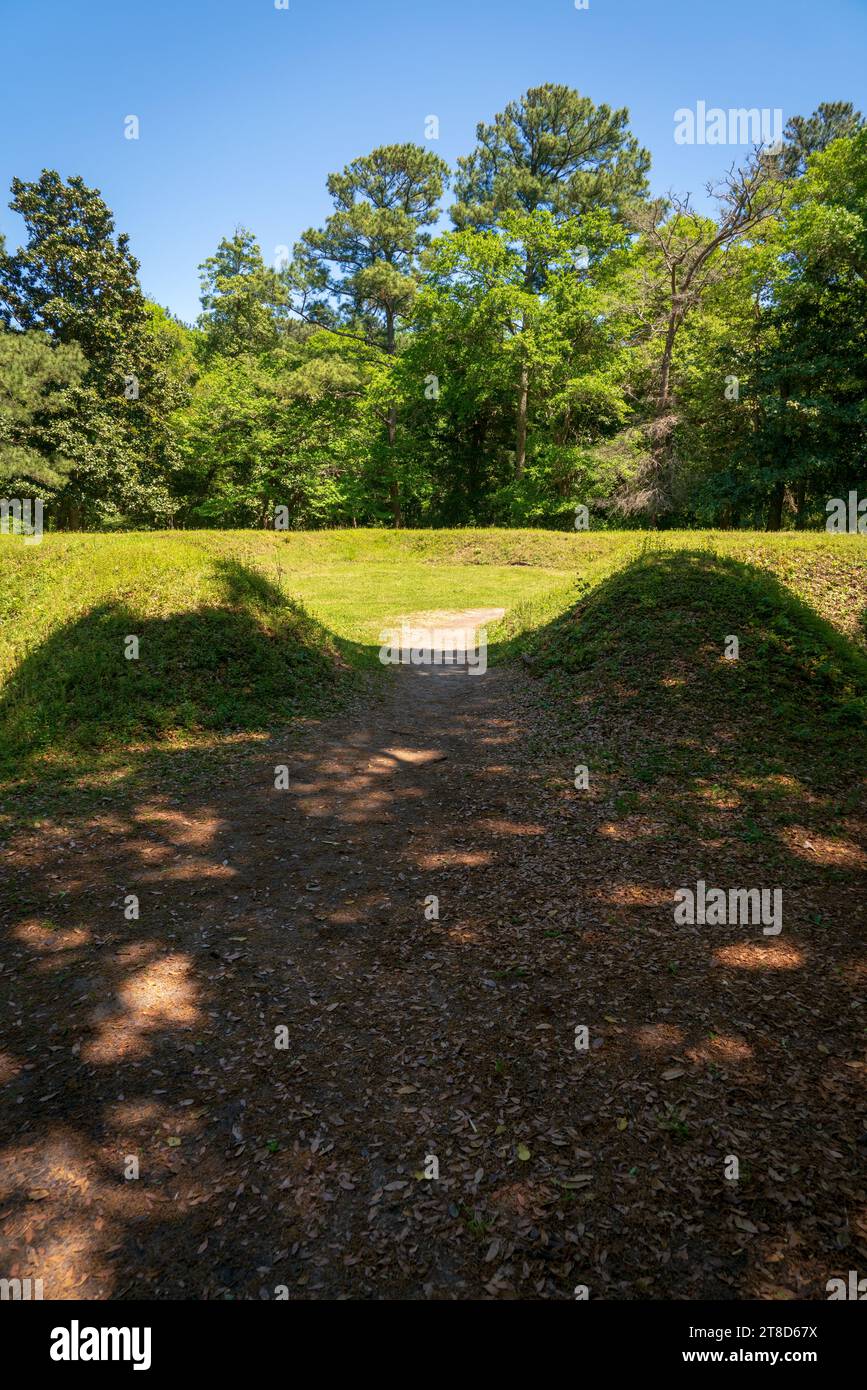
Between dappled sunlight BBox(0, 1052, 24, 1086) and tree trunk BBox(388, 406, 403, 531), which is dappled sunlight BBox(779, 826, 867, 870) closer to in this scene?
dappled sunlight BBox(0, 1052, 24, 1086)

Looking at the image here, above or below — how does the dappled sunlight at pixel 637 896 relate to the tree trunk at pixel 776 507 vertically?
below

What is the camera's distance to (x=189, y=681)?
10.2 m

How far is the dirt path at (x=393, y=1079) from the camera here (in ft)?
9.21

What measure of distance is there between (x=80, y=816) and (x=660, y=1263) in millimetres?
6227

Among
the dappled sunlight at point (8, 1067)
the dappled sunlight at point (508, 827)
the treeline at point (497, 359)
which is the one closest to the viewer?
the dappled sunlight at point (8, 1067)


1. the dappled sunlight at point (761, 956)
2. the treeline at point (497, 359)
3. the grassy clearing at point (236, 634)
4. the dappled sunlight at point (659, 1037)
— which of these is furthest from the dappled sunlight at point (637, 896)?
the treeline at point (497, 359)

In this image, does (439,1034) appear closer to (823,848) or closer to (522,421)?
(823,848)

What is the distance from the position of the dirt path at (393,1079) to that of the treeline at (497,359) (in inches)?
1082

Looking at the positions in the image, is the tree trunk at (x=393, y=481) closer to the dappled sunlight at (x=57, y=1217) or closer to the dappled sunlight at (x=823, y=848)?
the dappled sunlight at (x=823, y=848)

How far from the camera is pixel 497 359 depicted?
34.7 meters

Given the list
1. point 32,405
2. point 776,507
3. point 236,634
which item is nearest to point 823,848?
point 236,634

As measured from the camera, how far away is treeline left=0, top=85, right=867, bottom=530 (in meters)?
27.5

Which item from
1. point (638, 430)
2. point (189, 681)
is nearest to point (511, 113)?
point (638, 430)
